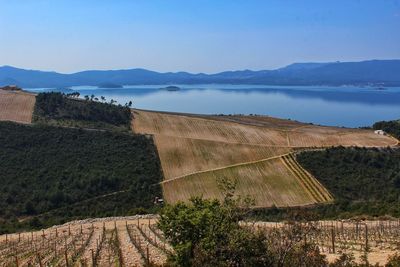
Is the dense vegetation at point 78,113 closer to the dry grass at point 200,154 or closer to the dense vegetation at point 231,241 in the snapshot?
the dry grass at point 200,154

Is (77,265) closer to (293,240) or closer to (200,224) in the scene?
(200,224)

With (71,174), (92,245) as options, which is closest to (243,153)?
(71,174)

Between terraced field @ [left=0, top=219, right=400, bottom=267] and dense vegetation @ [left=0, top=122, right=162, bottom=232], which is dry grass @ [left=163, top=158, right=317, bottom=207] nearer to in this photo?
dense vegetation @ [left=0, top=122, right=162, bottom=232]

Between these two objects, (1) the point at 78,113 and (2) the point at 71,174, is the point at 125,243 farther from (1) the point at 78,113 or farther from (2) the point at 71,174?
(1) the point at 78,113

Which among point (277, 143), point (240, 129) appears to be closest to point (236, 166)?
point (277, 143)

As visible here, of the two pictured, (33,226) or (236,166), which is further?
(236,166)

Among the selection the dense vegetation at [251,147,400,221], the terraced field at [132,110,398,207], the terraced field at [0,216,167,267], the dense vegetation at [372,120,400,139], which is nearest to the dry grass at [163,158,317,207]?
the terraced field at [132,110,398,207]
